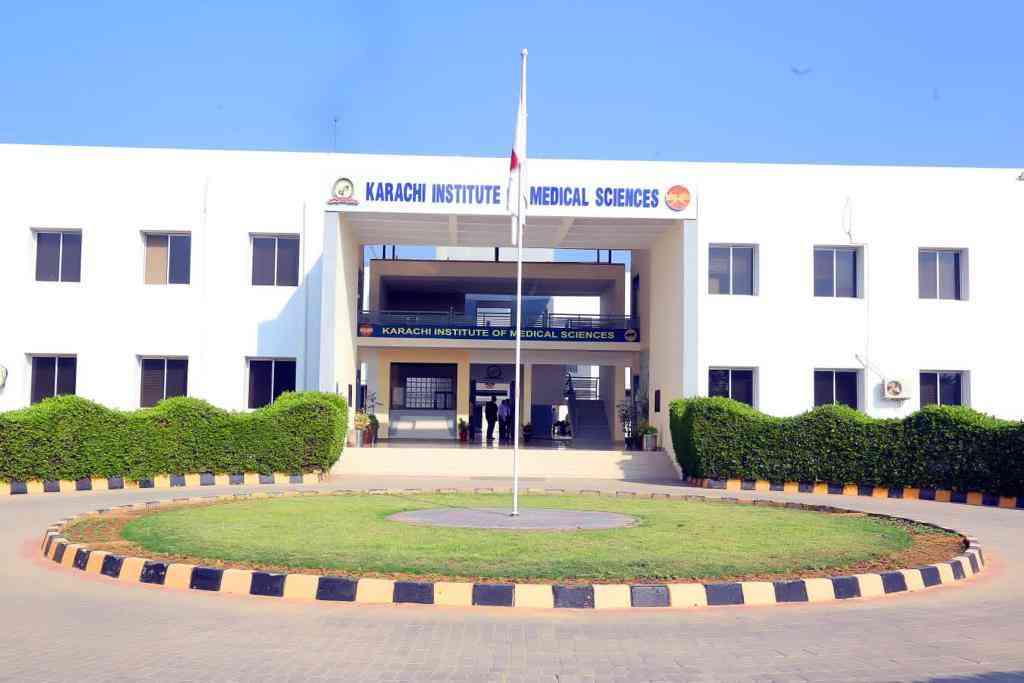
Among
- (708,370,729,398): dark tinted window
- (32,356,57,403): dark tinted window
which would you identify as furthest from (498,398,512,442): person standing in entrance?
(32,356,57,403): dark tinted window

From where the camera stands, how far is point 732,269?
2672 centimetres

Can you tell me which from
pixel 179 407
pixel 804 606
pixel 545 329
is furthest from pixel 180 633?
pixel 545 329

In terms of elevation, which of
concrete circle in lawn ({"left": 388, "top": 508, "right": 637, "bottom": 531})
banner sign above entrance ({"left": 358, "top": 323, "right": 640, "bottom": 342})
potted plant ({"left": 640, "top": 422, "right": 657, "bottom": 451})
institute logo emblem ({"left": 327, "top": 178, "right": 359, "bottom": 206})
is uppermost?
institute logo emblem ({"left": 327, "top": 178, "right": 359, "bottom": 206})

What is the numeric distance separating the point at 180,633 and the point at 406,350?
95.2ft

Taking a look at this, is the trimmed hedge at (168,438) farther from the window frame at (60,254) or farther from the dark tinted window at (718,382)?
the dark tinted window at (718,382)

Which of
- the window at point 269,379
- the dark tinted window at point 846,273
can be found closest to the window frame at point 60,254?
the window at point 269,379

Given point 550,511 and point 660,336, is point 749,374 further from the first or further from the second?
point 550,511

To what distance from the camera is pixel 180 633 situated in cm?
716

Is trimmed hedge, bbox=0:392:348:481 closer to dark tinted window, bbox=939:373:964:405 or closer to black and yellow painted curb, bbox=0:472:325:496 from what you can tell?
black and yellow painted curb, bbox=0:472:325:496

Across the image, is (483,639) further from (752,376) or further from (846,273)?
(846,273)

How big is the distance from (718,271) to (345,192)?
9.89 m

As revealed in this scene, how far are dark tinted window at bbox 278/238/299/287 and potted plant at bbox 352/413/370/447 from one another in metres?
4.09

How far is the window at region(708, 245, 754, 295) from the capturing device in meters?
26.7

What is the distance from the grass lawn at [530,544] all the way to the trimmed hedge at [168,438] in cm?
619
